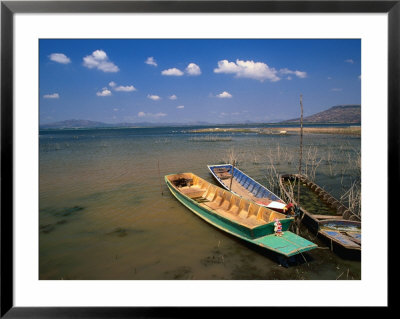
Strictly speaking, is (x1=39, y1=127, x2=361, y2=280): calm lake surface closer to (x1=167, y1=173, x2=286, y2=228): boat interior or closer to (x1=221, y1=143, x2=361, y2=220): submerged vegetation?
(x1=221, y1=143, x2=361, y2=220): submerged vegetation

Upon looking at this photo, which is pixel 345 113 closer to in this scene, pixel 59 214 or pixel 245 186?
pixel 245 186

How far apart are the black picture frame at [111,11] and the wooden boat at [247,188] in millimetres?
3853

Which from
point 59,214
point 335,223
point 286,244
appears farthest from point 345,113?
point 59,214

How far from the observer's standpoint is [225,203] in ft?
23.4

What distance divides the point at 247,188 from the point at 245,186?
0.19m

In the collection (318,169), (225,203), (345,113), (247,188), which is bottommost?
(225,203)

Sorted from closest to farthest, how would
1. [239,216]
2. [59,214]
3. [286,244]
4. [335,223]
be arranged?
[286,244] < [335,223] < [239,216] < [59,214]

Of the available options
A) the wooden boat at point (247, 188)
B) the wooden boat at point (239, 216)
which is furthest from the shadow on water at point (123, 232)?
the wooden boat at point (247, 188)

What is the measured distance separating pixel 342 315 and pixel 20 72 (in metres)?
5.14

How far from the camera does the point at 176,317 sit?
9.36 feet

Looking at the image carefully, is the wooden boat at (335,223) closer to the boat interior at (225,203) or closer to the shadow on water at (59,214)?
the boat interior at (225,203)

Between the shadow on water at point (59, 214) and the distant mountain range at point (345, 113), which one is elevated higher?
the distant mountain range at point (345, 113)

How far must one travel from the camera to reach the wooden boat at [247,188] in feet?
23.1

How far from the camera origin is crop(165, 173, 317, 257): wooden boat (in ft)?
15.0
